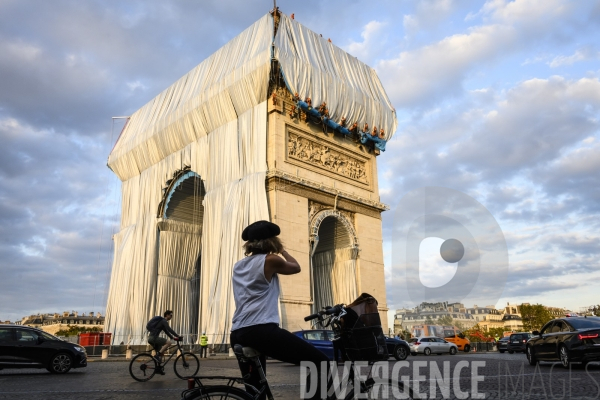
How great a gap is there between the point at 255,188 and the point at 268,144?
2.30 meters

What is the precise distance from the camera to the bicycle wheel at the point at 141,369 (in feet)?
32.7

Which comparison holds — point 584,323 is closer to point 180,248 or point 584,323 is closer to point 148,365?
point 148,365

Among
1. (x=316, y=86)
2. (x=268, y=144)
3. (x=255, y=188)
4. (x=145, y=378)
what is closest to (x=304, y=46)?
(x=316, y=86)

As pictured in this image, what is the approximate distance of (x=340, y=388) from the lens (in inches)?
123

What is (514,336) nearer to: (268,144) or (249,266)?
(268,144)

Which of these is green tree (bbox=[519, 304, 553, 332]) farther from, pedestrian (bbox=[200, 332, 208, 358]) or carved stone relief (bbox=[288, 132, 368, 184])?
pedestrian (bbox=[200, 332, 208, 358])

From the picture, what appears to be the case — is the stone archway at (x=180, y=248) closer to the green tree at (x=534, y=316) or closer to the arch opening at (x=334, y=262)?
the arch opening at (x=334, y=262)

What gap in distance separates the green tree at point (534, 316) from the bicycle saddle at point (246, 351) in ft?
249

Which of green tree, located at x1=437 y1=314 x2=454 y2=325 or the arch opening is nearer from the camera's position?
green tree, located at x1=437 y1=314 x2=454 y2=325

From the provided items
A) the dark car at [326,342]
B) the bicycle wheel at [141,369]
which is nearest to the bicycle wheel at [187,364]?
the bicycle wheel at [141,369]

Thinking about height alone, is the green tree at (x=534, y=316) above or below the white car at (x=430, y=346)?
above

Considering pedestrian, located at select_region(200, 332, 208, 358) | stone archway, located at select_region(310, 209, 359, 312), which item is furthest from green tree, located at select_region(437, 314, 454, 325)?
stone archway, located at select_region(310, 209, 359, 312)

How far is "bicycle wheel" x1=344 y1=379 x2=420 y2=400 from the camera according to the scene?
2.99 m

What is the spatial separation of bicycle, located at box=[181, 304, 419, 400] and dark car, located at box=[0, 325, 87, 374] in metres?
11.1
